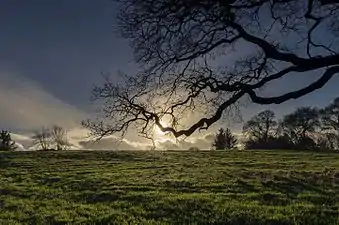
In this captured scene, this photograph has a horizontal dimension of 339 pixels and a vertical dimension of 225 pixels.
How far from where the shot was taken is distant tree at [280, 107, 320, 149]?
7000cm

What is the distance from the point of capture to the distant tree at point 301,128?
230 feet

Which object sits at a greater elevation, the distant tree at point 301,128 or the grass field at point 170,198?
the distant tree at point 301,128

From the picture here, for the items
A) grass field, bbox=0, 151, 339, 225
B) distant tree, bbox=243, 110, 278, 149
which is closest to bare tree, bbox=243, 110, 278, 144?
distant tree, bbox=243, 110, 278, 149

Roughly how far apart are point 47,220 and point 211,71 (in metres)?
6.99

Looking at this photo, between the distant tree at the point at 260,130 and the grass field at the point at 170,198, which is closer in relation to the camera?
the grass field at the point at 170,198

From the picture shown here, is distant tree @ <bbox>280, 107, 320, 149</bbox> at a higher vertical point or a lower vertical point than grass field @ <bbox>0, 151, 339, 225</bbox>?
higher

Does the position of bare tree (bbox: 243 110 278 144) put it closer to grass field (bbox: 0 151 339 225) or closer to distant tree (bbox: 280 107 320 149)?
distant tree (bbox: 280 107 320 149)

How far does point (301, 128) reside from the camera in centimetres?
7462

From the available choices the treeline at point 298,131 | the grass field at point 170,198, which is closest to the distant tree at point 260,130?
the treeline at point 298,131

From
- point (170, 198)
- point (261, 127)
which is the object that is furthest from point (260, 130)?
point (170, 198)

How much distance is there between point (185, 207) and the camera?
50.7 ft

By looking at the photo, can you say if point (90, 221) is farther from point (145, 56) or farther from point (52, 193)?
point (52, 193)

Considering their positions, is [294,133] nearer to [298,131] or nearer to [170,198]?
[298,131]

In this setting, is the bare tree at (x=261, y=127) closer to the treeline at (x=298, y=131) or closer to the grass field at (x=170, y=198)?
the treeline at (x=298, y=131)
